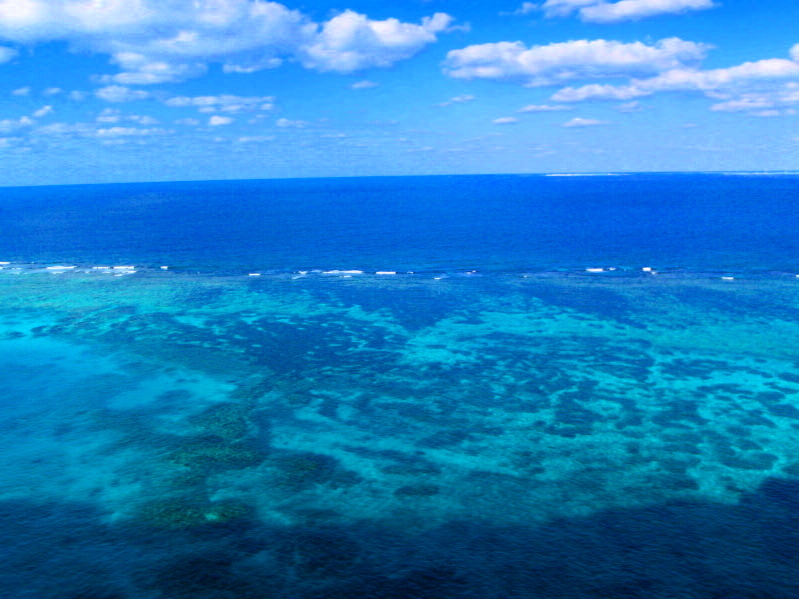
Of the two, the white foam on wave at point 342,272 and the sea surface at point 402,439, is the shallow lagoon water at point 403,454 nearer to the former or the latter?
the sea surface at point 402,439

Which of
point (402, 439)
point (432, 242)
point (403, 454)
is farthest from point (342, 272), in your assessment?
point (403, 454)

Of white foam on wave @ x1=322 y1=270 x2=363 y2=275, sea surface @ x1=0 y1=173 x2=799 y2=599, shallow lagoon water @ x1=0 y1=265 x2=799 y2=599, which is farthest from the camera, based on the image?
white foam on wave @ x1=322 y1=270 x2=363 y2=275

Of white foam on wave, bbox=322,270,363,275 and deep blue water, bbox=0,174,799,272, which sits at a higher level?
deep blue water, bbox=0,174,799,272

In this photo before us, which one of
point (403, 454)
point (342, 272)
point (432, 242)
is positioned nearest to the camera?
point (403, 454)

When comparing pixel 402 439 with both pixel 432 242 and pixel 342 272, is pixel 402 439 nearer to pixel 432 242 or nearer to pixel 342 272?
pixel 342 272

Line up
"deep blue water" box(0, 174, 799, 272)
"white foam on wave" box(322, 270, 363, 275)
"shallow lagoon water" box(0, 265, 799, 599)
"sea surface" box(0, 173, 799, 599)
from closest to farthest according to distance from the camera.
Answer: "shallow lagoon water" box(0, 265, 799, 599) < "sea surface" box(0, 173, 799, 599) < "white foam on wave" box(322, 270, 363, 275) < "deep blue water" box(0, 174, 799, 272)

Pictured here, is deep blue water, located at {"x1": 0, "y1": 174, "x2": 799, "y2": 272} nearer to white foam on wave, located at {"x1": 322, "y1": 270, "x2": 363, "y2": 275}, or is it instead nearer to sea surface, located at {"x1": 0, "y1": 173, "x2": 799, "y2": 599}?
white foam on wave, located at {"x1": 322, "y1": 270, "x2": 363, "y2": 275}

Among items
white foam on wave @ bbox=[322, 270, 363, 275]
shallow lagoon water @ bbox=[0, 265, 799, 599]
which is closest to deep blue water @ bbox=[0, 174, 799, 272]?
white foam on wave @ bbox=[322, 270, 363, 275]
